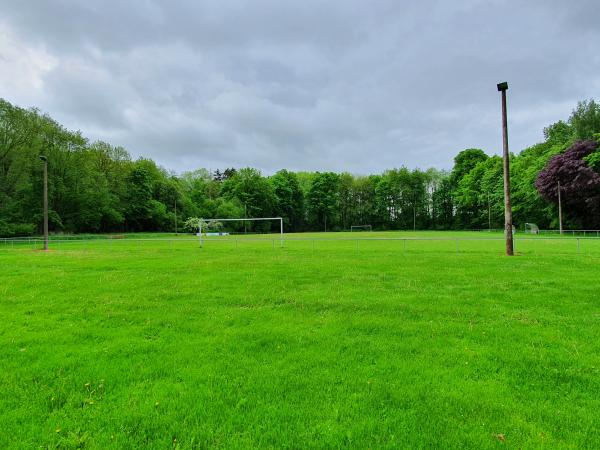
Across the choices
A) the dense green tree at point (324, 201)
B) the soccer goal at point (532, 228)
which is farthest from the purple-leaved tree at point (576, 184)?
the dense green tree at point (324, 201)

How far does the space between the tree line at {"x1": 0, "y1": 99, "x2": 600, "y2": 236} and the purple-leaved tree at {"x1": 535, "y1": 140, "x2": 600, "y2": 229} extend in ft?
0.43

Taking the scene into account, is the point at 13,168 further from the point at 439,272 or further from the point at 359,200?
the point at 359,200

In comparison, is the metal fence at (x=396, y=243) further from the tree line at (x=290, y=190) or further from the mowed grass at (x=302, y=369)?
the mowed grass at (x=302, y=369)

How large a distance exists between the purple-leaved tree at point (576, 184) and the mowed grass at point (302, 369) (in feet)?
150

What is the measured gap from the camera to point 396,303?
23.0 feet

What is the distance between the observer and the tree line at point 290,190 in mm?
42000

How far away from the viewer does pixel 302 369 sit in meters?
3.99

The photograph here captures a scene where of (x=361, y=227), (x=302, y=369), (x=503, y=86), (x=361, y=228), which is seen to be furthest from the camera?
(x=361, y=228)

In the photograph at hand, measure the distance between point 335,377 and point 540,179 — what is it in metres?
56.1

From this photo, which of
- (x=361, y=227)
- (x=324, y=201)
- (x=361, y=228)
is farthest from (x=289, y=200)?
(x=361, y=228)

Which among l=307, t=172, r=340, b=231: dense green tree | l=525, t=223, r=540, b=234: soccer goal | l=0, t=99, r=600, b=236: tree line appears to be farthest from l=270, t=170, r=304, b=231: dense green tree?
l=525, t=223, r=540, b=234: soccer goal

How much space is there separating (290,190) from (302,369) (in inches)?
3381

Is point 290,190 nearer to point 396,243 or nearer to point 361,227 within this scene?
point 361,227

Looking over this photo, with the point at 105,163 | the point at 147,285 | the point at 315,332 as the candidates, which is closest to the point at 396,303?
the point at 315,332
